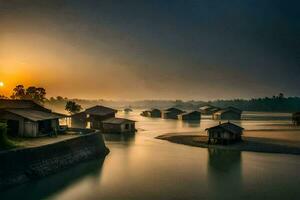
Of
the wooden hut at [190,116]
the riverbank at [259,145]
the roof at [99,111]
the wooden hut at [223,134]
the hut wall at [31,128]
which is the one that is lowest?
the riverbank at [259,145]

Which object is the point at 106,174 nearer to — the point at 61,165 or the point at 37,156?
the point at 61,165

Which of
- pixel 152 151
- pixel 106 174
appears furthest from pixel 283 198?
pixel 152 151

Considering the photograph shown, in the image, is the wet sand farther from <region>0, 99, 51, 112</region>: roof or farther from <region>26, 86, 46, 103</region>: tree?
<region>26, 86, 46, 103</region>: tree

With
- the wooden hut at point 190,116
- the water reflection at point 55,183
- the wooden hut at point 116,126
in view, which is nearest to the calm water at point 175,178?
the water reflection at point 55,183

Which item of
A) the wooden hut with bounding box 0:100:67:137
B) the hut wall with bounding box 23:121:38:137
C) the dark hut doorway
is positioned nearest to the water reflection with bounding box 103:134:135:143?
the wooden hut with bounding box 0:100:67:137

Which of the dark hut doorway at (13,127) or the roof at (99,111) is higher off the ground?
the roof at (99,111)

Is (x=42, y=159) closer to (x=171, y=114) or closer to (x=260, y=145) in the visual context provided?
(x=260, y=145)

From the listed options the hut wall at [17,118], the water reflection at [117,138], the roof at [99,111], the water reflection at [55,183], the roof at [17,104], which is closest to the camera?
the water reflection at [55,183]

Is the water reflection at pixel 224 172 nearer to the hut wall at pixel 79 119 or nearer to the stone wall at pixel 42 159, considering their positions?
the stone wall at pixel 42 159
